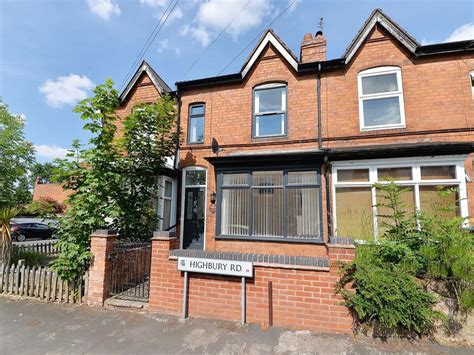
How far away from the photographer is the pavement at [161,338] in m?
3.51

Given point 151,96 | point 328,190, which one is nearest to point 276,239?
point 328,190

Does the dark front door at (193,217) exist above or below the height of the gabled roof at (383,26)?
below

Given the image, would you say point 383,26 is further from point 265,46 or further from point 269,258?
point 269,258

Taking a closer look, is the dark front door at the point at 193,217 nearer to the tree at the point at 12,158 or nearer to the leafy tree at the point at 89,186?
the leafy tree at the point at 89,186

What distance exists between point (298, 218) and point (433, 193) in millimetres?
3822

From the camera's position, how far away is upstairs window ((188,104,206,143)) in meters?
9.88

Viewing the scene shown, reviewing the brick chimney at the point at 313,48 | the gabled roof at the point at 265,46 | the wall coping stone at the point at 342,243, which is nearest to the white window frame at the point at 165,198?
the gabled roof at the point at 265,46

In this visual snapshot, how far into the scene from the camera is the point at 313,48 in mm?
9055

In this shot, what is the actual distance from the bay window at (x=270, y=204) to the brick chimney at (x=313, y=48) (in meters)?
4.55

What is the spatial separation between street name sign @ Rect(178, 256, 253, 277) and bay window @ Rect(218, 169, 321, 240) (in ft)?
11.7

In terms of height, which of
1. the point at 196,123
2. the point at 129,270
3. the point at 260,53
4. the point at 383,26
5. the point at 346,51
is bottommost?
the point at 129,270

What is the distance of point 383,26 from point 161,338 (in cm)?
1089

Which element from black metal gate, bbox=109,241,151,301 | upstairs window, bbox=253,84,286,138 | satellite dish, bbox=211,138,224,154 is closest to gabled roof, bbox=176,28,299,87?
upstairs window, bbox=253,84,286,138

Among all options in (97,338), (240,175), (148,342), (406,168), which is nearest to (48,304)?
(97,338)
